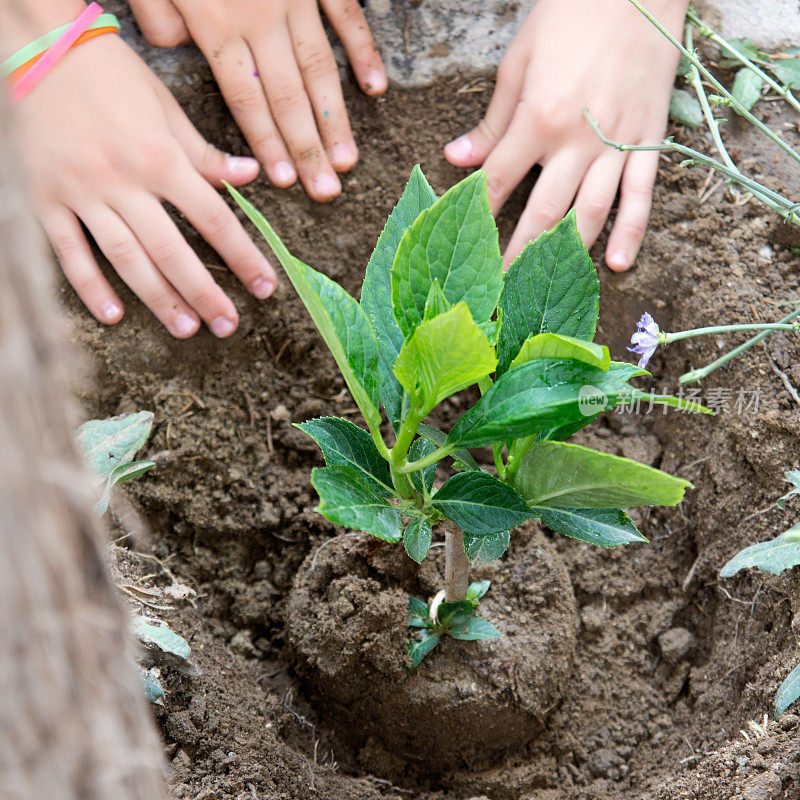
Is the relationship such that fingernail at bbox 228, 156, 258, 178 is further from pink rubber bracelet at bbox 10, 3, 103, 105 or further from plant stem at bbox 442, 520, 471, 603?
plant stem at bbox 442, 520, 471, 603

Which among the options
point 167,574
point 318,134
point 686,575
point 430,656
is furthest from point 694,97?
point 167,574

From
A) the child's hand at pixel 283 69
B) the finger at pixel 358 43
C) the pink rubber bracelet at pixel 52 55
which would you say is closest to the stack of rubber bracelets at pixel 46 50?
the pink rubber bracelet at pixel 52 55

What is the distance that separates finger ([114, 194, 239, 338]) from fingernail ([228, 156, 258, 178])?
167mm

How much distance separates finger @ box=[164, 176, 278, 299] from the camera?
141cm

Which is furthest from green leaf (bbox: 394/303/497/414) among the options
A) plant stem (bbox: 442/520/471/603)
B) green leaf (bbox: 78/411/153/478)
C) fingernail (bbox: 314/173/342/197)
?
fingernail (bbox: 314/173/342/197)

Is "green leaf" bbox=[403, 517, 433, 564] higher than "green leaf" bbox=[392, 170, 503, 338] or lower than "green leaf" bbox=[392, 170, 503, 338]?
lower

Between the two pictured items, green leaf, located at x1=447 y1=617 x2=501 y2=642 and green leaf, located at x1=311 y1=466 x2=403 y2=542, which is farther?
green leaf, located at x1=447 y1=617 x2=501 y2=642

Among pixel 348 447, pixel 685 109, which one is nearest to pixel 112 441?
pixel 348 447

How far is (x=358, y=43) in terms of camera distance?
5.01 feet

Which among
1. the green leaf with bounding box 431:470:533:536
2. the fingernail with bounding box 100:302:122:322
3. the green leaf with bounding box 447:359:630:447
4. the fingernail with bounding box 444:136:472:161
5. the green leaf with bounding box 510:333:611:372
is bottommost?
the fingernail with bounding box 444:136:472:161

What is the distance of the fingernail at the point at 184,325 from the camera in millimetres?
1384

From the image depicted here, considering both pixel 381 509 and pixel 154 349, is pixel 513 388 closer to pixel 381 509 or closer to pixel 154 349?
pixel 381 509

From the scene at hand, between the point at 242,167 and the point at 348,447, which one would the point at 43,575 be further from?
the point at 242,167

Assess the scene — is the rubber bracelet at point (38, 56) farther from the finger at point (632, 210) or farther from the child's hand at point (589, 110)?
the finger at point (632, 210)
